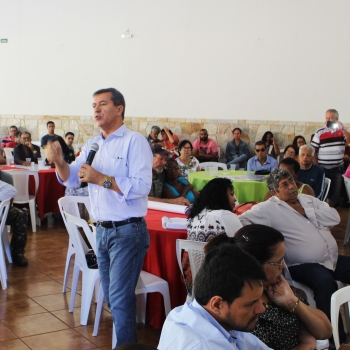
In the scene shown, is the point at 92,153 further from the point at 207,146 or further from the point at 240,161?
the point at 207,146

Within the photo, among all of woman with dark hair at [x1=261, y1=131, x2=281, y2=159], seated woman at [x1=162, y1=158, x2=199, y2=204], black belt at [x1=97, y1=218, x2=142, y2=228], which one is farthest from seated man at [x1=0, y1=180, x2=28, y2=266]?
woman with dark hair at [x1=261, y1=131, x2=281, y2=159]

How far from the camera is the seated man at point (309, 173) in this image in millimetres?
6145

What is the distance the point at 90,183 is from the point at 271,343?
3.94 ft

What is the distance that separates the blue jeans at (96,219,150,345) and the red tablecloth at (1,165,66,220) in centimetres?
430

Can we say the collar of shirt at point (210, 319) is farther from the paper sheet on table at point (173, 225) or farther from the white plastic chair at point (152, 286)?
the paper sheet on table at point (173, 225)

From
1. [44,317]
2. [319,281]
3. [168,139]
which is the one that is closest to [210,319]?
[319,281]

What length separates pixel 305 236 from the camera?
3615mm

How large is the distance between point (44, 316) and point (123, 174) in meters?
1.70

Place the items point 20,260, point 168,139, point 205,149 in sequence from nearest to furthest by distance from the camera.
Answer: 1. point 20,260
2. point 205,149
3. point 168,139

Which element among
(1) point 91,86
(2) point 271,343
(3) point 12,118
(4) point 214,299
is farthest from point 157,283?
(3) point 12,118

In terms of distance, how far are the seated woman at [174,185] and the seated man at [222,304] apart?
144 inches

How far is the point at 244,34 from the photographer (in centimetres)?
1068

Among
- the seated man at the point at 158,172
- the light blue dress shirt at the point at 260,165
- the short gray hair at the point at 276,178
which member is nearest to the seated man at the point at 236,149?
the light blue dress shirt at the point at 260,165

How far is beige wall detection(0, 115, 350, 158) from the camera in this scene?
1038 cm
